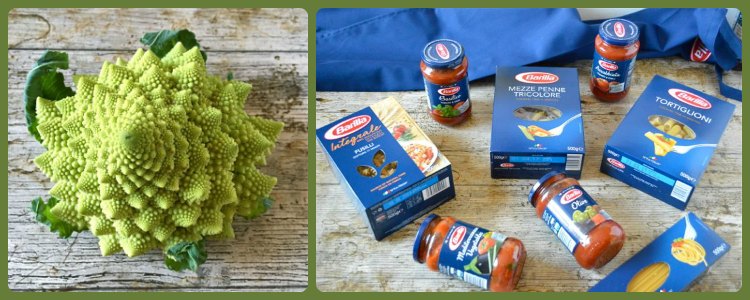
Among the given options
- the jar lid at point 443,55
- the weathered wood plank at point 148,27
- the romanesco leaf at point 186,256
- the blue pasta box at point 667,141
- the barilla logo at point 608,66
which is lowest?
the romanesco leaf at point 186,256

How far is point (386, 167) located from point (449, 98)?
0.24 meters

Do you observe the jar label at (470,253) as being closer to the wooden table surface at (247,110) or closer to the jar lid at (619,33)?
the wooden table surface at (247,110)

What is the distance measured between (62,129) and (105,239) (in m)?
0.23

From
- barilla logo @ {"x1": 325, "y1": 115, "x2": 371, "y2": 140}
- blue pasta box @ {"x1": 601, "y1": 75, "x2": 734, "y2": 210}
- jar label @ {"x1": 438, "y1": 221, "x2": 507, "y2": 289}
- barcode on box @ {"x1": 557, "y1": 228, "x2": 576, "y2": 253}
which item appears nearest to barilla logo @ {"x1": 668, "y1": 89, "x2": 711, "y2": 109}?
blue pasta box @ {"x1": 601, "y1": 75, "x2": 734, "y2": 210}

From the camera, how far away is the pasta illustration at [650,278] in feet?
4.83

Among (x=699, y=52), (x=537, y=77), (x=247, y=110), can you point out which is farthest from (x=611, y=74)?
(x=247, y=110)

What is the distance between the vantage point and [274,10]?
1878mm

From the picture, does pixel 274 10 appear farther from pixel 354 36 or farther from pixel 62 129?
pixel 62 129

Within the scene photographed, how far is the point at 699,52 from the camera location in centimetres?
185

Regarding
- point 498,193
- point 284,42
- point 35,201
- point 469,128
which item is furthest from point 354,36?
point 35,201

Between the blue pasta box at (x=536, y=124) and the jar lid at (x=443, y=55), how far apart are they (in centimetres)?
15

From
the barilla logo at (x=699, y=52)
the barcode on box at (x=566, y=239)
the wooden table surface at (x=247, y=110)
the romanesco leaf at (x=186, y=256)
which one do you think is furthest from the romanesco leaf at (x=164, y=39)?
the barilla logo at (x=699, y=52)

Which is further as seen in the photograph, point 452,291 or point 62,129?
point 452,291

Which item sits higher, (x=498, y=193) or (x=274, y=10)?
(x=274, y=10)
